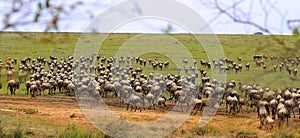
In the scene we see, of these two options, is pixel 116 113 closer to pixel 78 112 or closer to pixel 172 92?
pixel 78 112

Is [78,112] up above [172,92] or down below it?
below

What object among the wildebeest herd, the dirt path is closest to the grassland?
the dirt path

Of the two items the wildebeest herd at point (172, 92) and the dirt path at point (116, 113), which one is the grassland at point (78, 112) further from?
the wildebeest herd at point (172, 92)

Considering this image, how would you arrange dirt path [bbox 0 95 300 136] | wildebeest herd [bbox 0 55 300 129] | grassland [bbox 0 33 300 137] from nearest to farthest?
grassland [bbox 0 33 300 137]
dirt path [bbox 0 95 300 136]
wildebeest herd [bbox 0 55 300 129]

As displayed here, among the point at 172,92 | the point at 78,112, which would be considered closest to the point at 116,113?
the point at 78,112

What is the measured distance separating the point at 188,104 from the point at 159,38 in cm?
2703

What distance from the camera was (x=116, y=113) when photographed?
1722 centimetres

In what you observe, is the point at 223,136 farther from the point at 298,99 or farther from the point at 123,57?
the point at 123,57

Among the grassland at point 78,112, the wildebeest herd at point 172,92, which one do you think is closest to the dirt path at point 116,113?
the grassland at point 78,112

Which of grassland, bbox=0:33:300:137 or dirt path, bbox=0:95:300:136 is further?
Answer: dirt path, bbox=0:95:300:136

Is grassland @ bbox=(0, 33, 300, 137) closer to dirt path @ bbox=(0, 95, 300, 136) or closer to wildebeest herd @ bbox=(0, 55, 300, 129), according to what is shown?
dirt path @ bbox=(0, 95, 300, 136)

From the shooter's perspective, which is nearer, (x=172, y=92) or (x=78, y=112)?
(x=78, y=112)

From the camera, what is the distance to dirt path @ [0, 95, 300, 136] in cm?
1425

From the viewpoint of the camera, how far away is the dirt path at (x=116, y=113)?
14254 mm
